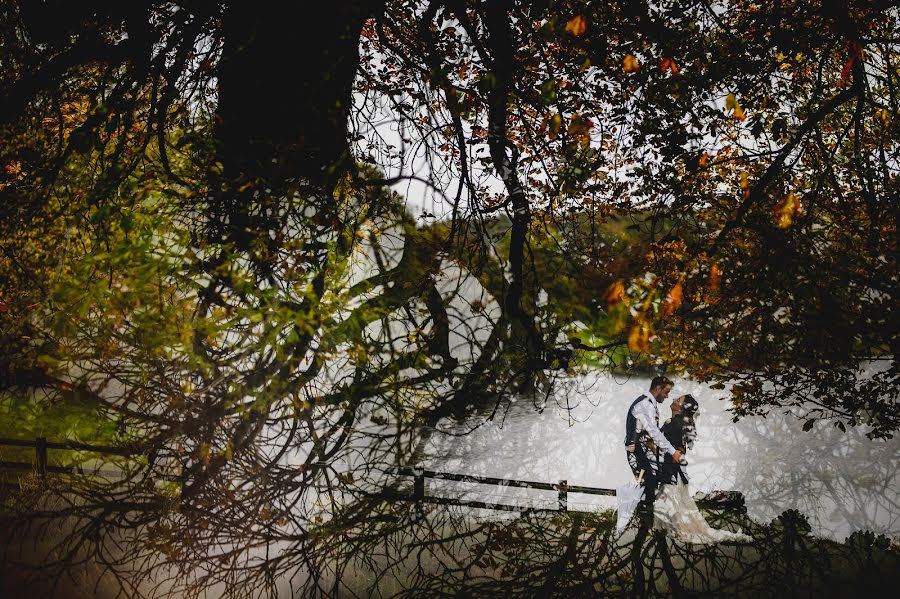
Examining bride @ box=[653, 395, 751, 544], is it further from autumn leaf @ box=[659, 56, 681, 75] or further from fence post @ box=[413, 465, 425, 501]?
autumn leaf @ box=[659, 56, 681, 75]

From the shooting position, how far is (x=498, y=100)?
4203mm

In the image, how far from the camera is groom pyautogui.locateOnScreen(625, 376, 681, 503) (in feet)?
19.6

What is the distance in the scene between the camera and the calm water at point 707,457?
6426mm

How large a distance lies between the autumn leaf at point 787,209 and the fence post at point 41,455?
803cm

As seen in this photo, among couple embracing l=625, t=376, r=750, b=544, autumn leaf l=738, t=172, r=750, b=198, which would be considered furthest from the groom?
autumn leaf l=738, t=172, r=750, b=198

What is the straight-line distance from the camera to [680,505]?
5.81 metres

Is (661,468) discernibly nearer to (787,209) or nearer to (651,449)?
(651,449)

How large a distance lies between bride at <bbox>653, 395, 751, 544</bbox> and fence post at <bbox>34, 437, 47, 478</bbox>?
23.2 ft

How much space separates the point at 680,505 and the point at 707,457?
4.27 ft

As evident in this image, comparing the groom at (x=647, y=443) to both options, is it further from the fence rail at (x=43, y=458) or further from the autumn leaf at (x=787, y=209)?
the fence rail at (x=43, y=458)

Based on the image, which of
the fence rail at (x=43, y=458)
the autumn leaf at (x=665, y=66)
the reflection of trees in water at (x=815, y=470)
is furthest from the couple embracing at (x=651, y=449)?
the fence rail at (x=43, y=458)

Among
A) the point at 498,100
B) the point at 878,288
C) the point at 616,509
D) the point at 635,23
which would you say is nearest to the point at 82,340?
the point at 498,100

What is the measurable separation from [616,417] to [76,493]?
6643mm

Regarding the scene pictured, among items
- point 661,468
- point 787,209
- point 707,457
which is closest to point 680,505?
point 661,468
